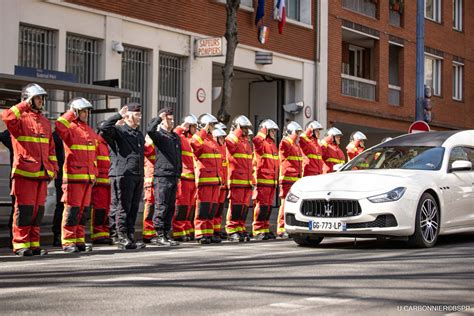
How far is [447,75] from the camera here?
3784 centimetres

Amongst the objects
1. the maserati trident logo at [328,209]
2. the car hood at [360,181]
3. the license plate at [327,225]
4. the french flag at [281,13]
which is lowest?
the license plate at [327,225]

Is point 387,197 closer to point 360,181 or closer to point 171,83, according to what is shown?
point 360,181

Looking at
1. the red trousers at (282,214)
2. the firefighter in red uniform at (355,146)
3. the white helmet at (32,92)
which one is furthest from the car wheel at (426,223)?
the firefighter in red uniform at (355,146)

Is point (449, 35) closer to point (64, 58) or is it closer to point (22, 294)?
point (64, 58)

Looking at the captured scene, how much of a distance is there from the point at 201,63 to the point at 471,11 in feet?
61.0

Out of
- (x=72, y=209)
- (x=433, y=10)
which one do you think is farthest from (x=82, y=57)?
(x=433, y=10)

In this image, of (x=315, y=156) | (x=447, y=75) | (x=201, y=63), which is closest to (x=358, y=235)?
(x=315, y=156)

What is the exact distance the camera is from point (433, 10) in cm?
3731

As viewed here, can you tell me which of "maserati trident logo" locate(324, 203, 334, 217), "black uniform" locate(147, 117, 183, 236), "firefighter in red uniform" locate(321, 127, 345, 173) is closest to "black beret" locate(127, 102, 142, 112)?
"black uniform" locate(147, 117, 183, 236)

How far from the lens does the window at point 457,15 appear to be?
128 ft

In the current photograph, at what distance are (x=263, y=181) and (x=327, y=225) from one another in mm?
3355

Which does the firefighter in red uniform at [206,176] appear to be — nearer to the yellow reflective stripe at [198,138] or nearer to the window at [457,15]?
the yellow reflective stripe at [198,138]

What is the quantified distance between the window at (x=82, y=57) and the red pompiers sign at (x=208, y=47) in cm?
296

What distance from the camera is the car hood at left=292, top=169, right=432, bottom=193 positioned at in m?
12.6
